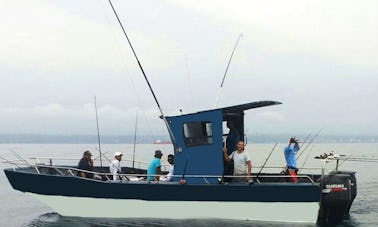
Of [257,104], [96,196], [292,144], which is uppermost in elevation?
[257,104]

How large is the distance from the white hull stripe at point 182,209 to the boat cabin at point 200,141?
78cm

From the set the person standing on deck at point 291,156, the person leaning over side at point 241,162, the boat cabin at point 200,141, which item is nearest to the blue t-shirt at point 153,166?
the boat cabin at point 200,141

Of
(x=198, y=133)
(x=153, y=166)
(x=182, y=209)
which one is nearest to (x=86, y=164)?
(x=153, y=166)

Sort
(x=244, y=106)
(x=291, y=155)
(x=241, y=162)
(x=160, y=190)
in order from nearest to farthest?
(x=241, y=162) → (x=244, y=106) → (x=160, y=190) → (x=291, y=155)

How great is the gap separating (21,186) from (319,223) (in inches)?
340

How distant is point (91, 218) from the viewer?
13977mm

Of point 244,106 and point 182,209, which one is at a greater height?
point 244,106

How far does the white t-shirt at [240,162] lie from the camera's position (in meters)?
12.9

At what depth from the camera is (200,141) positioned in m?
13.4

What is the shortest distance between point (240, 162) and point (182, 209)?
2.08 metres

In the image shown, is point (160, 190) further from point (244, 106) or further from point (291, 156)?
point (291, 156)

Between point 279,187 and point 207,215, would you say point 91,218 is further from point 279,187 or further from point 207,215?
point 279,187

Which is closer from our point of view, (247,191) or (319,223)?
(247,191)

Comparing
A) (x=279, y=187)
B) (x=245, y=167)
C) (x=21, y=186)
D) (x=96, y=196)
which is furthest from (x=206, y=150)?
(x=21, y=186)
